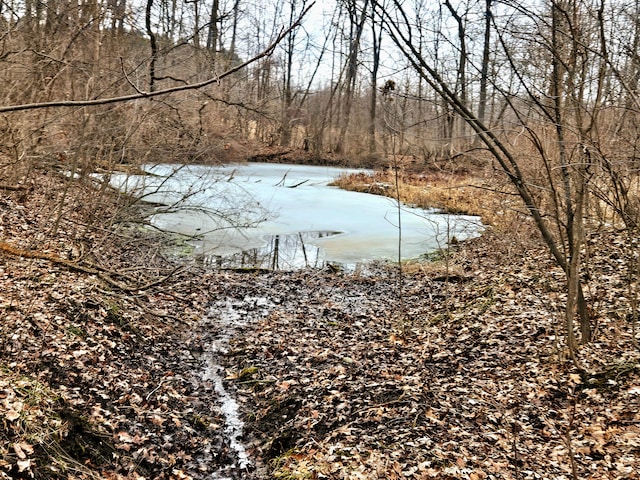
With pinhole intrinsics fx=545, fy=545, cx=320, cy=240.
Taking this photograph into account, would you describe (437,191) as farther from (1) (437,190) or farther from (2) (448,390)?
(2) (448,390)

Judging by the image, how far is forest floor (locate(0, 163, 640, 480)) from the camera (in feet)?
14.5

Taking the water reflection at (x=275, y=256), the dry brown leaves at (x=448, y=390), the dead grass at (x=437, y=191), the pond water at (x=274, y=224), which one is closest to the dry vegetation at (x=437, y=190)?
the dead grass at (x=437, y=191)

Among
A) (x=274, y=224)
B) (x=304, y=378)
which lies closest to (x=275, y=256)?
(x=274, y=224)

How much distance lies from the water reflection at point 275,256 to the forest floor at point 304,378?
230 centimetres

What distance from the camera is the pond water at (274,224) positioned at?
12062 millimetres

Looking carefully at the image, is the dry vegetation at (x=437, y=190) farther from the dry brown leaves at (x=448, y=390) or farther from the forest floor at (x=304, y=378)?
the dry brown leaves at (x=448, y=390)

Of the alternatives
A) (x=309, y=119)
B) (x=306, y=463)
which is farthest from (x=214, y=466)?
(x=309, y=119)

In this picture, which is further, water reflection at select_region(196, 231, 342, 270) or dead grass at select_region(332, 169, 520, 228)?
dead grass at select_region(332, 169, 520, 228)

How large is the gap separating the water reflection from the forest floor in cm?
230

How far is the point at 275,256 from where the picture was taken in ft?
41.8

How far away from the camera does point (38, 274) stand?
6.93 metres

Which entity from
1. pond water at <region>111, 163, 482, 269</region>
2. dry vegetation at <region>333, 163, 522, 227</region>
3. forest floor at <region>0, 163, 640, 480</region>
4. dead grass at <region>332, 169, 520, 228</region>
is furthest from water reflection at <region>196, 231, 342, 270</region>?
dead grass at <region>332, 169, 520, 228</region>

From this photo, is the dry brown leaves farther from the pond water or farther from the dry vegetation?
the dry vegetation

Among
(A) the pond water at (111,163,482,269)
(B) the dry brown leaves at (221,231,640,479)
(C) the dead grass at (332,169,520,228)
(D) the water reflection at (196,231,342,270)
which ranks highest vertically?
(C) the dead grass at (332,169,520,228)
